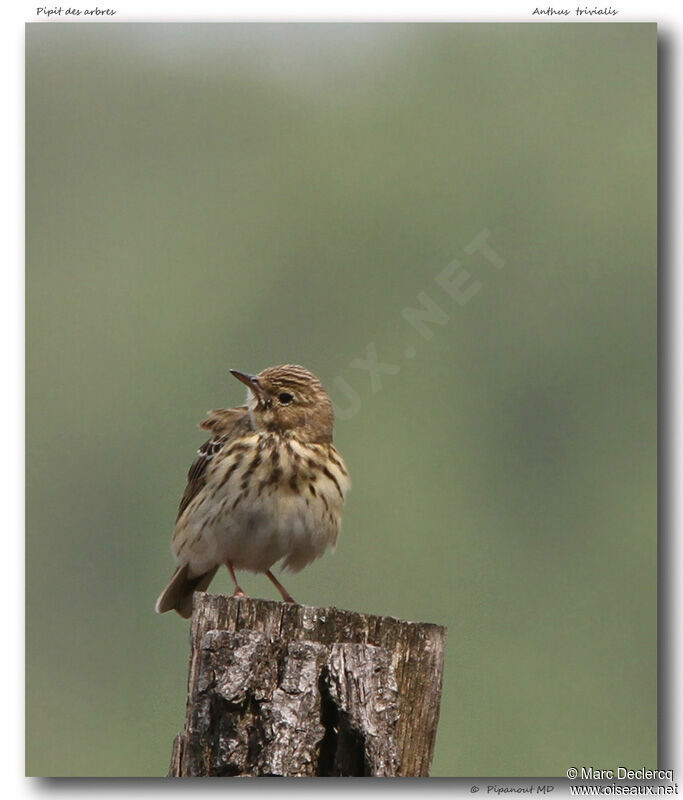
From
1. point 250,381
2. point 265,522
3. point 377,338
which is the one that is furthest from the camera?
point 377,338

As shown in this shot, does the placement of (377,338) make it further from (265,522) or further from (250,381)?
(265,522)

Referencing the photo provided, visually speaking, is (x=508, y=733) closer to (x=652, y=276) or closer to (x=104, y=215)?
(x=652, y=276)

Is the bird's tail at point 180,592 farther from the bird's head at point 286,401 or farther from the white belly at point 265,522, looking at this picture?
the bird's head at point 286,401

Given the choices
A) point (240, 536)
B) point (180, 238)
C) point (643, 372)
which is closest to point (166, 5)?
point (180, 238)

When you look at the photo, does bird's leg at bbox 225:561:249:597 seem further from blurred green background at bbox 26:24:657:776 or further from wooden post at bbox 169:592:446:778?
wooden post at bbox 169:592:446:778

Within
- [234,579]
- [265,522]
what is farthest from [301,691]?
[234,579]
